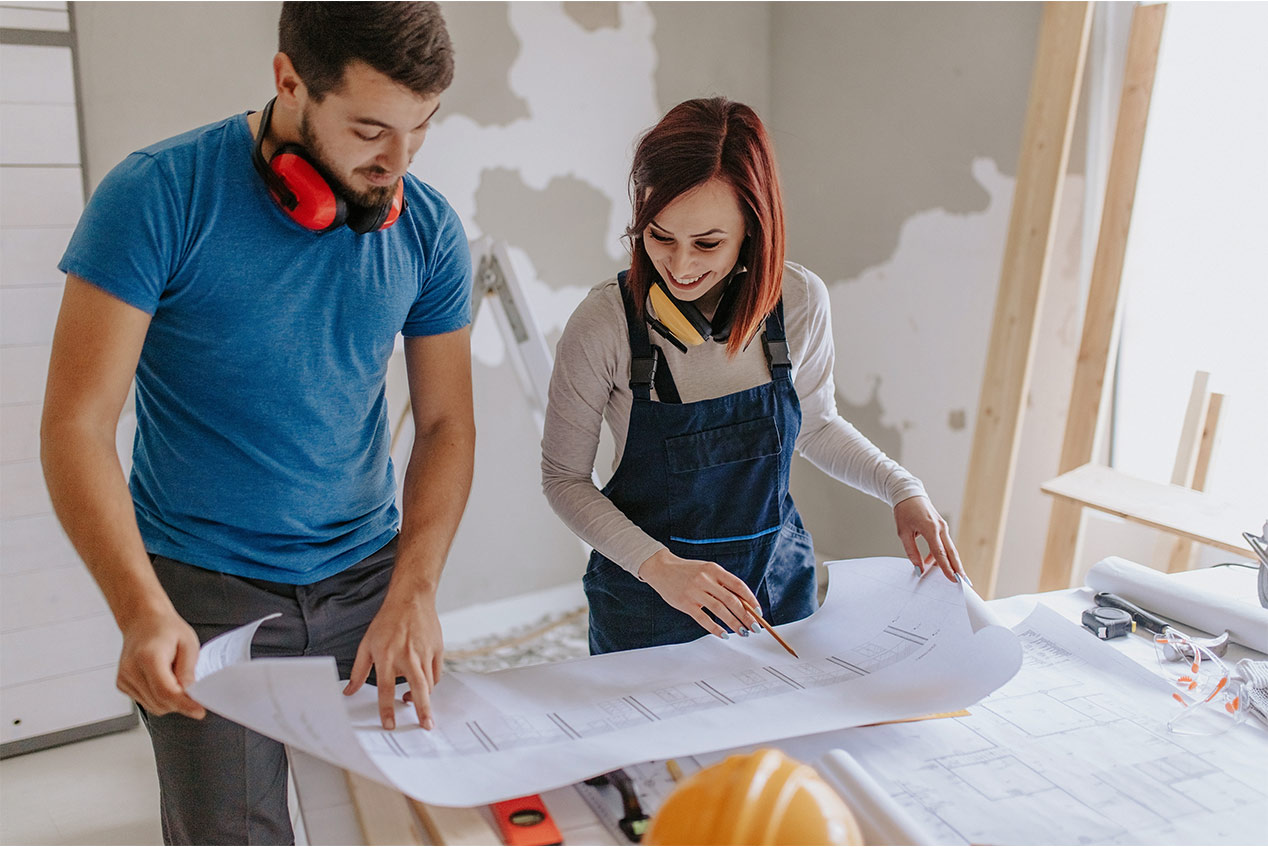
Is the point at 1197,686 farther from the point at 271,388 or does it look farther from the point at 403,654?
the point at 271,388

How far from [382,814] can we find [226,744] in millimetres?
382

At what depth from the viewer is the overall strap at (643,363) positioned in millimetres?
1329

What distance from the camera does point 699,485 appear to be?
1385 mm

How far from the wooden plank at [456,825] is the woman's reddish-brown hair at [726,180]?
72 centimetres

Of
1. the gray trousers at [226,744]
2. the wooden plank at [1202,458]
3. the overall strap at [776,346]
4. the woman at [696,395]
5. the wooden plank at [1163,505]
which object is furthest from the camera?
the wooden plank at [1202,458]

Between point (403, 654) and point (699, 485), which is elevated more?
Result: point (699, 485)

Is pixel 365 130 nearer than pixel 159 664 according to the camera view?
No

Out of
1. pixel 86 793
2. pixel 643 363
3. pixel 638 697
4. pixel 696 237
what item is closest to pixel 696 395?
pixel 643 363

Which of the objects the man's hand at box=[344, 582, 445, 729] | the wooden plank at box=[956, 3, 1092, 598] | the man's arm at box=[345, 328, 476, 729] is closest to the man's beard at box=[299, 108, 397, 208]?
the man's arm at box=[345, 328, 476, 729]

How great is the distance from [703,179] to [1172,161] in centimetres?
159

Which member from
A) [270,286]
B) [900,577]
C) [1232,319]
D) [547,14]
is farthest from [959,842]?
[547,14]

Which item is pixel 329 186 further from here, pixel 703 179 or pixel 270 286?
pixel 703 179

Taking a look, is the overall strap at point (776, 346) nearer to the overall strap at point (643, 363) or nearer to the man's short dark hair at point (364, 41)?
the overall strap at point (643, 363)

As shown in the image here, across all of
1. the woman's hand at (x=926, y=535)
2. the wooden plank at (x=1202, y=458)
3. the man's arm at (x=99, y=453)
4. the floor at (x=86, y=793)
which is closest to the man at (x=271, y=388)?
the man's arm at (x=99, y=453)
